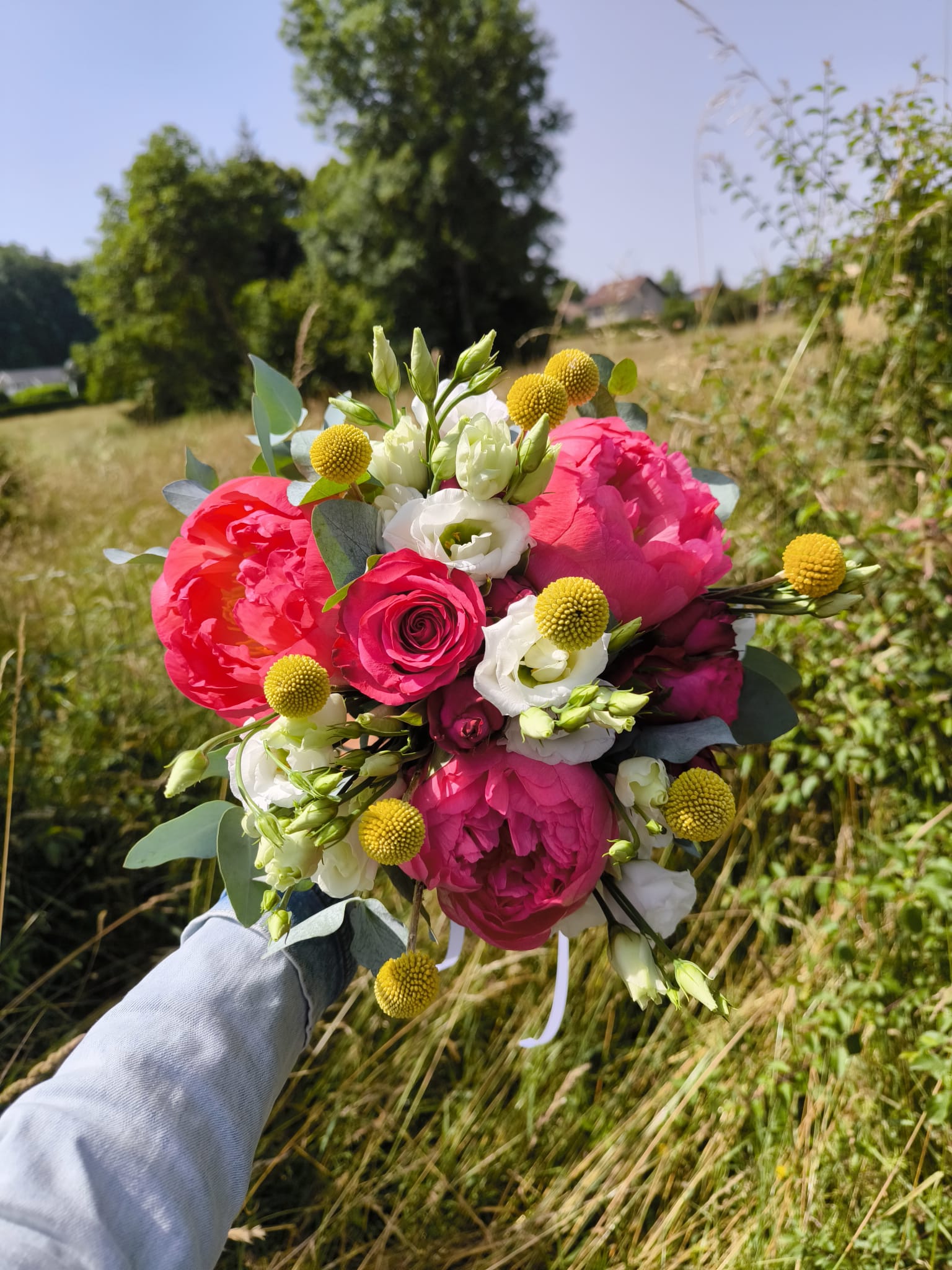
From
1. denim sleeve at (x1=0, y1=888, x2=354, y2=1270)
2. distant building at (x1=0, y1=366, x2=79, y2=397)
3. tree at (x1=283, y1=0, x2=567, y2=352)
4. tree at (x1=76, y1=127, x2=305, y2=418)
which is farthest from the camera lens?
distant building at (x1=0, y1=366, x2=79, y2=397)

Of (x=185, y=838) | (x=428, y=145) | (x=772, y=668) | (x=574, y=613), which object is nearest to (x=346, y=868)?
(x=185, y=838)

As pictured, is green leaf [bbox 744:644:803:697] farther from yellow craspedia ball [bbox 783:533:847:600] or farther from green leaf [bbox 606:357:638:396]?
green leaf [bbox 606:357:638:396]

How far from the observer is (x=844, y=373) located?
230 cm

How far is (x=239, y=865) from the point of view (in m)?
0.67

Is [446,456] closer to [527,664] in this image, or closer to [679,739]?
[527,664]

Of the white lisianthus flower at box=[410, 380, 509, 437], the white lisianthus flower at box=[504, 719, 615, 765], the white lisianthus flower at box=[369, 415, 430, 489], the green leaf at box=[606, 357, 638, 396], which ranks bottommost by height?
the white lisianthus flower at box=[504, 719, 615, 765]

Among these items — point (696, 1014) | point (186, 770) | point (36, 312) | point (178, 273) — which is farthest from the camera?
point (36, 312)

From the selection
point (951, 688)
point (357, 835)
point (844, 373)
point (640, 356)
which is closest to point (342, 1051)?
point (357, 835)

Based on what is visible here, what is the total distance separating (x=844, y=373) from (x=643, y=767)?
2205 mm

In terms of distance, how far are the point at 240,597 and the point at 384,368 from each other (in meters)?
0.26

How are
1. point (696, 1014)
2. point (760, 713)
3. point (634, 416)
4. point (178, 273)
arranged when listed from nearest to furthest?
point (760, 713), point (634, 416), point (696, 1014), point (178, 273)

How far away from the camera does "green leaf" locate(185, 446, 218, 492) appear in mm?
830

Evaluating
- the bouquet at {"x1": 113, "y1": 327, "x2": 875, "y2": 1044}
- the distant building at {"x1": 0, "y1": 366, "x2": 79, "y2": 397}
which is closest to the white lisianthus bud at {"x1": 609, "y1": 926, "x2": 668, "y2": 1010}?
the bouquet at {"x1": 113, "y1": 327, "x2": 875, "y2": 1044}

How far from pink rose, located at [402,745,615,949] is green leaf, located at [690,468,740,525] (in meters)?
0.36
